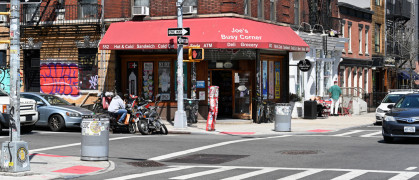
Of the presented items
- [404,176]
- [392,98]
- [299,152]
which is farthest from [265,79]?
[404,176]

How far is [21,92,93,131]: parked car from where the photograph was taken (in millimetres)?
23797

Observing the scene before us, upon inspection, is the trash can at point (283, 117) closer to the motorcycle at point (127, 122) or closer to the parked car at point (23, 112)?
the motorcycle at point (127, 122)

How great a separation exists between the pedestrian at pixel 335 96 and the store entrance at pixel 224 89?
777 cm

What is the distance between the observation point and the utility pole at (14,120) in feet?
41.2

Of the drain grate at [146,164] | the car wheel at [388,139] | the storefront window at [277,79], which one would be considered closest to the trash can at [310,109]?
the storefront window at [277,79]

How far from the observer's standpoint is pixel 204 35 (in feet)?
89.6

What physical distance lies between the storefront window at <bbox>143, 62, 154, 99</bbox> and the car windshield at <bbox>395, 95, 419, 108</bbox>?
12.8 m

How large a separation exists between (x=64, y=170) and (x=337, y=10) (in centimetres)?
2951

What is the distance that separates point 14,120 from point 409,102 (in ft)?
40.6

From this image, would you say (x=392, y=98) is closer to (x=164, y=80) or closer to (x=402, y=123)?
(x=164, y=80)

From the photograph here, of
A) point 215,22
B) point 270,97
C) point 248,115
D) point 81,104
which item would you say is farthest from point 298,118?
point 81,104

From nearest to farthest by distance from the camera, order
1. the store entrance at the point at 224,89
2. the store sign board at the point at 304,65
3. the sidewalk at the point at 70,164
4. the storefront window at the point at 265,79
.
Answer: the sidewalk at the point at 70,164 < the store entrance at the point at 224,89 < the storefront window at the point at 265,79 < the store sign board at the point at 304,65

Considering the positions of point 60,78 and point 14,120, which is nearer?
point 14,120

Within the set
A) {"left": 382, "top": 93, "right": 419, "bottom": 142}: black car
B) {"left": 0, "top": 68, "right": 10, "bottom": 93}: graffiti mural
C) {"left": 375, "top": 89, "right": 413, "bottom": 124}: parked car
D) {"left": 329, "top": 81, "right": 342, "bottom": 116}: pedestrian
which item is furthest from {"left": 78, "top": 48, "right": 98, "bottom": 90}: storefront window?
{"left": 382, "top": 93, "right": 419, "bottom": 142}: black car
